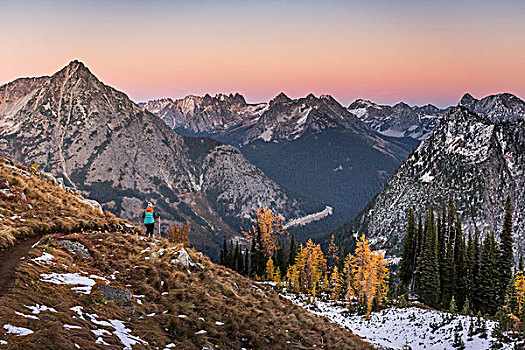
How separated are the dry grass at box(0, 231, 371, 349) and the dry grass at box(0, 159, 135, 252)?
173 cm

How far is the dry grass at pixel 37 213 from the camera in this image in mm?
23422

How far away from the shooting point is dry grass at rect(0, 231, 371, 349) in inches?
546

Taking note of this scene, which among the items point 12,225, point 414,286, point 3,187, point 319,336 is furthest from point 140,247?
point 414,286

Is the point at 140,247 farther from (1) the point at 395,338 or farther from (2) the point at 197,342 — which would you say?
(1) the point at 395,338

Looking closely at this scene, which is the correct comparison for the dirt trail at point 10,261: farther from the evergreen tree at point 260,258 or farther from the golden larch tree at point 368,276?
the evergreen tree at point 260,258

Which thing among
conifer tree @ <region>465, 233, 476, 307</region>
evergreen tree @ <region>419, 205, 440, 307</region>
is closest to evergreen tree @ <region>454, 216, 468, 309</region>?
conifer tree @ <region>465, 233, 476, 307</region>

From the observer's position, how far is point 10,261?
17984mm

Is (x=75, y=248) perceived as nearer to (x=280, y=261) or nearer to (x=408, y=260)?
(x=280, y=261)

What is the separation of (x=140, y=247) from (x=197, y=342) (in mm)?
12279

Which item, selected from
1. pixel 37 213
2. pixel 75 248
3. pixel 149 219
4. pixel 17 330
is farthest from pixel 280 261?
pixel 17 330

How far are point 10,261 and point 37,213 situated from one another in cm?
1081

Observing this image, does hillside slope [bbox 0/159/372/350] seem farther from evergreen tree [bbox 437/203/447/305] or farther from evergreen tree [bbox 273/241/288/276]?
evergreen tree [bbox 273/241/288/276]

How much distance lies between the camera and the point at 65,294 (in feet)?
53.8

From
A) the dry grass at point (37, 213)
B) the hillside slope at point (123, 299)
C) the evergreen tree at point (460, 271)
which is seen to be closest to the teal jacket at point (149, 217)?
the hillside slope at point (123, 299)
